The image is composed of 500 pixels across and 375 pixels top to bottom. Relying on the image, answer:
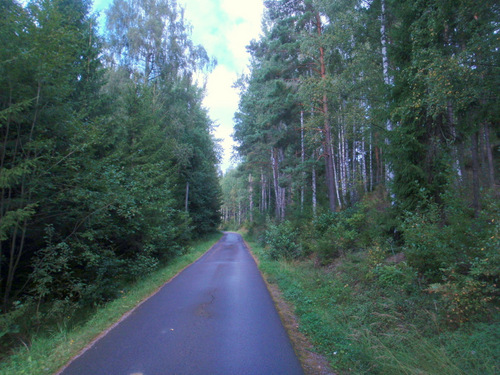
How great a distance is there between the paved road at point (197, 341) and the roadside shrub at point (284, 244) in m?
6.18

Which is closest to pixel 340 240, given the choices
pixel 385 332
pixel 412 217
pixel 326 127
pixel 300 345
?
pixel 412 217

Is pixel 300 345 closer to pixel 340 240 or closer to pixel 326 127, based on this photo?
pixel 340 240

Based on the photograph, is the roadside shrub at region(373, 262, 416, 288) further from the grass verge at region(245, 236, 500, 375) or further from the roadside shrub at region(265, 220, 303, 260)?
the roadside shrub at region(265, 220, 303, 260)

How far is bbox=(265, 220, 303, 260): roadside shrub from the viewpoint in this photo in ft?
46.3

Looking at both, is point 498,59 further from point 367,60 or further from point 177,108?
point 177,108

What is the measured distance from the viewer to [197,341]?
483 centimetres

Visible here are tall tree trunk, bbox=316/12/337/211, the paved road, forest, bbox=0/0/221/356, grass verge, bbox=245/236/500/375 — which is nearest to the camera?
grass verge, bbox=245/236/500/375

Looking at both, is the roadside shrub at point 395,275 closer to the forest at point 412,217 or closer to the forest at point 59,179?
the forest at point 412,217

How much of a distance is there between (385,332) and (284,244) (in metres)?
9.87

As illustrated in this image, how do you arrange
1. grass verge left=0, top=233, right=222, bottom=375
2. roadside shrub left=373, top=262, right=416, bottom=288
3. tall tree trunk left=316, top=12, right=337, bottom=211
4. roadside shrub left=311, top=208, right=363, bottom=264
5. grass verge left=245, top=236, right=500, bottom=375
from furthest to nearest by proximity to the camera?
1. tall tree trunk left=316, top=12, right=337, bottom=211
2. roadside shrub left=311, top=208, right=363, bottom=264
3. roadside shrub left=373, top=262, right=416, bottom=288
4. grass verge left=0, top=233, right=222, bottom=375
5. grass verge left=245, top=236, right=500, bottom=375

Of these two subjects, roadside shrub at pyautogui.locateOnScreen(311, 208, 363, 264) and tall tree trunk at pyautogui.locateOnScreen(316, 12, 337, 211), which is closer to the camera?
roadside shrub at pyautogui.locateOnScreen(311, 208, 363, 264)

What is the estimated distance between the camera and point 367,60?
11.1 m

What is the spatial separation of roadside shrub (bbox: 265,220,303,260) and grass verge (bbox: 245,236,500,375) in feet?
21.1

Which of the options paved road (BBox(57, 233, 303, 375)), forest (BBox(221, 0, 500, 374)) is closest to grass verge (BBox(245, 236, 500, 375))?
forest (BBox(221, 0, 500, 374))
